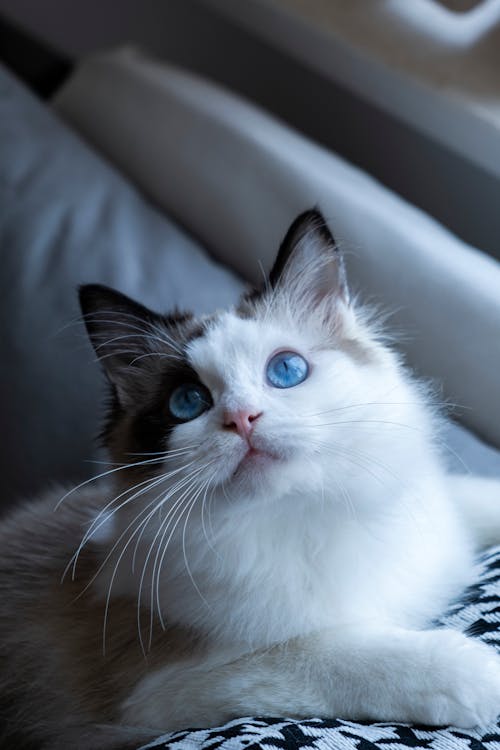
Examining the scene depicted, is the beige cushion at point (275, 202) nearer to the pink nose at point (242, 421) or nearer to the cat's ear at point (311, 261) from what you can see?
the cat's ear at point (311, 261)

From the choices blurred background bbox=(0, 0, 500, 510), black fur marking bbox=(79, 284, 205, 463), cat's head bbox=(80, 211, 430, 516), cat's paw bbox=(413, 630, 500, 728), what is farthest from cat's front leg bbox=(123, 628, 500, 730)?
blurred background bbox=(0, 0, 500, 510)

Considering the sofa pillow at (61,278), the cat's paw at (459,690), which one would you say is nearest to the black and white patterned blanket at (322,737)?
the cat's paw at (459,690)

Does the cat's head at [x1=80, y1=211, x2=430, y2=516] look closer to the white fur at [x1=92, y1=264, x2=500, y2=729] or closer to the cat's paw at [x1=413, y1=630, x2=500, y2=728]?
the white fur at [x1=92, y1=264, x2=500, y2=729]

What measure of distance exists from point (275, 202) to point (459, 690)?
103 centimetres

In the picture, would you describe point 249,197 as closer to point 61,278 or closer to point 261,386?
point 61,278

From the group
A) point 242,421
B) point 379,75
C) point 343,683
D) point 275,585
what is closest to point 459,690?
point 343,683

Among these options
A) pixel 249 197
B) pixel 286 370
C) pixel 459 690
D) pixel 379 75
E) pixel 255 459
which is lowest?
pixel 459 690

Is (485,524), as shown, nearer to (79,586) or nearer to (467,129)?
(79,586)

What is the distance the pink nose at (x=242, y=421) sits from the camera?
0.88 meters

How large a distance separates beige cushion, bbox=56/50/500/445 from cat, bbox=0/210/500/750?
275 millimetres

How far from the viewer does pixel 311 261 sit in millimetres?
1088

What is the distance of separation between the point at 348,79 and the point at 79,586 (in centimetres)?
121

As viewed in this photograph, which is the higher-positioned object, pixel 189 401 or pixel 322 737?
pixel 189 401

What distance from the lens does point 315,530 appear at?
949 millimetres
